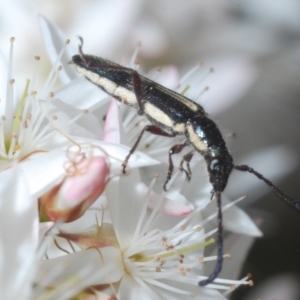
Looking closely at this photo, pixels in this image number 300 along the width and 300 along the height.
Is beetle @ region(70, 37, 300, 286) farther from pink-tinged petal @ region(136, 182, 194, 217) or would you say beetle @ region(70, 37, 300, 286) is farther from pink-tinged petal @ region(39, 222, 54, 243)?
pink-tinged petal @ region(39, 222, 54, 243)

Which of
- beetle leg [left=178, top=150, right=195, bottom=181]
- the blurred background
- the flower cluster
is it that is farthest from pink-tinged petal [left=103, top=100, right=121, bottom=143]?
the blurred background

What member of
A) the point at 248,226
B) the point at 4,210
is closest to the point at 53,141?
the point at 4,210

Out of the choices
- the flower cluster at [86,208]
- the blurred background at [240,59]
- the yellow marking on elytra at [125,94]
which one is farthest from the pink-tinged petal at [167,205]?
the blurred background at [240,59]

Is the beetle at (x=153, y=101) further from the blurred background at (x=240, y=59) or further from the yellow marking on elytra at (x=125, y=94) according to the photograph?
the blurred background at (x=240, y=59)

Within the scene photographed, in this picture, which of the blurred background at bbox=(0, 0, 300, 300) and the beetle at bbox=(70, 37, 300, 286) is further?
the blurred background at bbox=(0, 0, 300, 300)

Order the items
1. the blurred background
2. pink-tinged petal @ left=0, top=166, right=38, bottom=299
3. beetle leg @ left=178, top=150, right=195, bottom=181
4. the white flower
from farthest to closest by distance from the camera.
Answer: the blurred background → beetle leg @ left=178, top=150, right=195, bottom=181 → the white flower → pink-tinged petal @ left=0, top=166, right=38, bottom=299

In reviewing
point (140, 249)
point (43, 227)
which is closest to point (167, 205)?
point (140, 249)

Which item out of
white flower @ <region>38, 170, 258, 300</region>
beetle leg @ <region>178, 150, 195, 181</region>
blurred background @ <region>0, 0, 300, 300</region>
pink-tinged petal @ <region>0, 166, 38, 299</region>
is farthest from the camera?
blurred background @ <region>0, 0, 300, 300</region>

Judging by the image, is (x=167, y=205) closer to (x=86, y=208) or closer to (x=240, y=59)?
(x=86, y=208)

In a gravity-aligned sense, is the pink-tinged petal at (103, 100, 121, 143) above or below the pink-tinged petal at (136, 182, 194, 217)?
above
